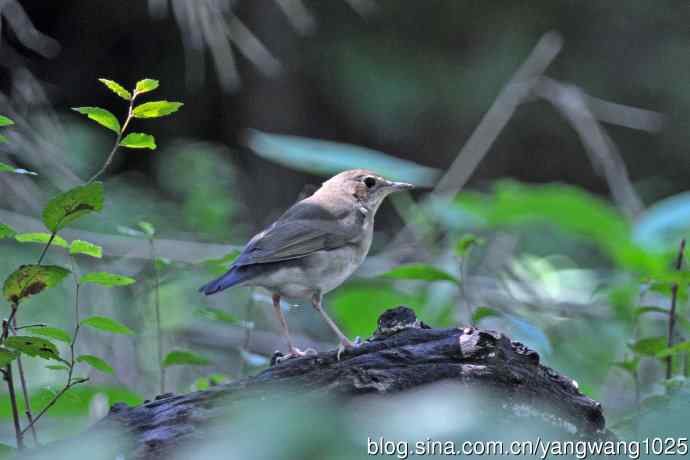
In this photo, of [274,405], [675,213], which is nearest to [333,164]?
[675,213]

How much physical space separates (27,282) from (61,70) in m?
6.18

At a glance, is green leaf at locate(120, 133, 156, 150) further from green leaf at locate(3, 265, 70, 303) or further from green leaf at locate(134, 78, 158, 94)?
green leaf at locate(3, 265, 70, 303)

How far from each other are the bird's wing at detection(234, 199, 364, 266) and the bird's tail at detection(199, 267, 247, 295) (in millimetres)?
→ 36

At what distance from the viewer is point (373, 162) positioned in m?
4.90

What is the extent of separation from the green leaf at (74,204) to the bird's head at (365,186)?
266cm

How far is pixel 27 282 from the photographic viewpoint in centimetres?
256

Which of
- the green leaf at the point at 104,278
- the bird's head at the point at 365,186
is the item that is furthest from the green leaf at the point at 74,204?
the bird's head at the point at 365,186

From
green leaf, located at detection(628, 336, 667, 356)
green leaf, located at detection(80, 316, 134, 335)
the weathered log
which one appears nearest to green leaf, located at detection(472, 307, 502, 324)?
the weathered log

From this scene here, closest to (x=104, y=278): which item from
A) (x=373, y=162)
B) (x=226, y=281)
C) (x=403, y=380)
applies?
(x=403, y=380)

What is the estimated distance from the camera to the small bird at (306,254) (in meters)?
4.02

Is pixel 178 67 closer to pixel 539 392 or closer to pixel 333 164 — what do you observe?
pixel 333 164

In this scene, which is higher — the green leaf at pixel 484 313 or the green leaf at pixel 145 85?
the green leaf at pixel 484 313

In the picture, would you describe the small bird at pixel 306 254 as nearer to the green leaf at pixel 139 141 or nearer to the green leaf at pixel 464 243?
the green leaf at pixel 464 243

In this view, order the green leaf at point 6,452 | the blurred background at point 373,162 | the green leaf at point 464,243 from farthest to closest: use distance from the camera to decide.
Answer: the blurred background at point 373,162 → the green leaf at point 464,243 → the green leaf at point 6,452
